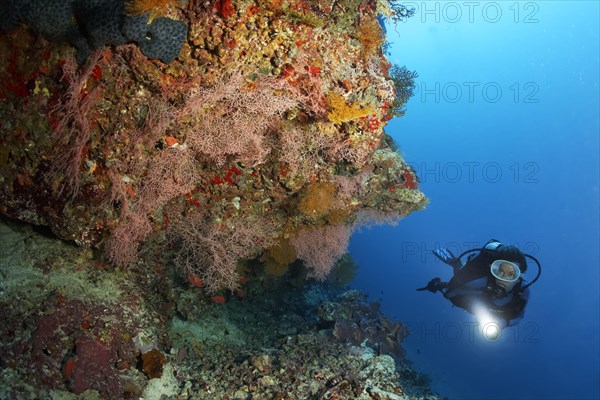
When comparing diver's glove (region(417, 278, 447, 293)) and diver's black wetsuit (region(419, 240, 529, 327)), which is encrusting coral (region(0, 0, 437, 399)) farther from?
diver's glove (region(417, 278, 447, 293))

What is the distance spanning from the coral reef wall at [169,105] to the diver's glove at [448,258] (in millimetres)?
5039

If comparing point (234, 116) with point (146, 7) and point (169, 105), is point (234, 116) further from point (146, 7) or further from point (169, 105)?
point (146, 7)

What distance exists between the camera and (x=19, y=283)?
15.0 feet

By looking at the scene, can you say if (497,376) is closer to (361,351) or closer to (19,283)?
(361,351)

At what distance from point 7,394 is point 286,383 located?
10.4 ft

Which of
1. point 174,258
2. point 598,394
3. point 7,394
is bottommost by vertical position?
point 7,394

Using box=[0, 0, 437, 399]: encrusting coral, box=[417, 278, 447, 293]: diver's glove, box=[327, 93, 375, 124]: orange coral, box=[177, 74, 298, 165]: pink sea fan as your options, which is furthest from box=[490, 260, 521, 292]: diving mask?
box=[177, 74, 298, 165]: pink sea fan

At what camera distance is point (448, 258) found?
911 cm

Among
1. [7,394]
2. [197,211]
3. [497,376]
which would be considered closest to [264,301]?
[197,211]

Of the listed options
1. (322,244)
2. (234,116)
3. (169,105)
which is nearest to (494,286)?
(322,244)

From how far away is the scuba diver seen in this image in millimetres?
7227

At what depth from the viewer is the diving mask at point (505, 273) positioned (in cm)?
711

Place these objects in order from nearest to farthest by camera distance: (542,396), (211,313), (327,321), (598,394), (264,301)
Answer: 1. (211,313)
2. (327,321)
3. (264,301)
4. (542,396)
5. (598,394)

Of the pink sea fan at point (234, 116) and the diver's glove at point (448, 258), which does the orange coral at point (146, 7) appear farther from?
the diver's glove at point (448, 258)
